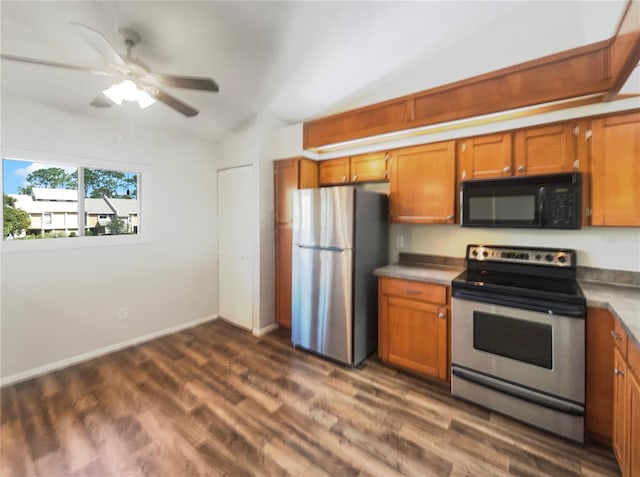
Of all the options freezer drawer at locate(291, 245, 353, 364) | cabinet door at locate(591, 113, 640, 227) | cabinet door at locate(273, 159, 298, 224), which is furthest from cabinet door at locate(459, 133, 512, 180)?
cabinet door at locate(273, 159, 298, 224)

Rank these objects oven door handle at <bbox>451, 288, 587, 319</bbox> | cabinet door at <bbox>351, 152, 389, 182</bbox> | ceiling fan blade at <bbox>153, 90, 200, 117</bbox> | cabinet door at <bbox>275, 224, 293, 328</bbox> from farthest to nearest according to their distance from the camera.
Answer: cabinet door at <bbox>275, 224, 293, 328</bbox> < cabinet door at <bbox>351, 152, 389, 182</bbox> < ceiling fan blade at <bbox>153, 90, 200, 117</bbox> < oven door handle at <bbox>451, 288, 587, 319</bbox>

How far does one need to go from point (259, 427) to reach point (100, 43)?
2.40 m

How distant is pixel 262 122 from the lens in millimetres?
3260

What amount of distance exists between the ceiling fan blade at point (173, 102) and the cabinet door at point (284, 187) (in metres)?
1.29

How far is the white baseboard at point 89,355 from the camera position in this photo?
2.38m

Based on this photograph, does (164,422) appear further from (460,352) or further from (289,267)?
(460,352)

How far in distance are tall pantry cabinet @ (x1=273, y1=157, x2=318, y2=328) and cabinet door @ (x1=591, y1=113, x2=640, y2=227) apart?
7.96ft

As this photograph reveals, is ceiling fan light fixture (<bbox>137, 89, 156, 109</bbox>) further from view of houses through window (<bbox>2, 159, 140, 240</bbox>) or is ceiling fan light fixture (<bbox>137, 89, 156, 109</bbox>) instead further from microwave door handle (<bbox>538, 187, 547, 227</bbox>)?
microwave door handle (<bbox>538, 187, 547, 227</bbox>)

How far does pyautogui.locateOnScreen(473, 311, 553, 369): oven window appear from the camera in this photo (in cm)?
182

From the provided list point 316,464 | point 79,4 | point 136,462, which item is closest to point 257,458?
point 316,464

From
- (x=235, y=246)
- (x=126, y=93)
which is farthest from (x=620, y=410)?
(x=235, y=246)

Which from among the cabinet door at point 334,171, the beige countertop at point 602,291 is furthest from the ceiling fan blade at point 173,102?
the beige countertop at point 602,291

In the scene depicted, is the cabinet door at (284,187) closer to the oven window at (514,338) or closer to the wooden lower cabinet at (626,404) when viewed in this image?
the oven window at (514,338)

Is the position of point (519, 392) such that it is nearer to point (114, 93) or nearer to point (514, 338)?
point (514, 338)
